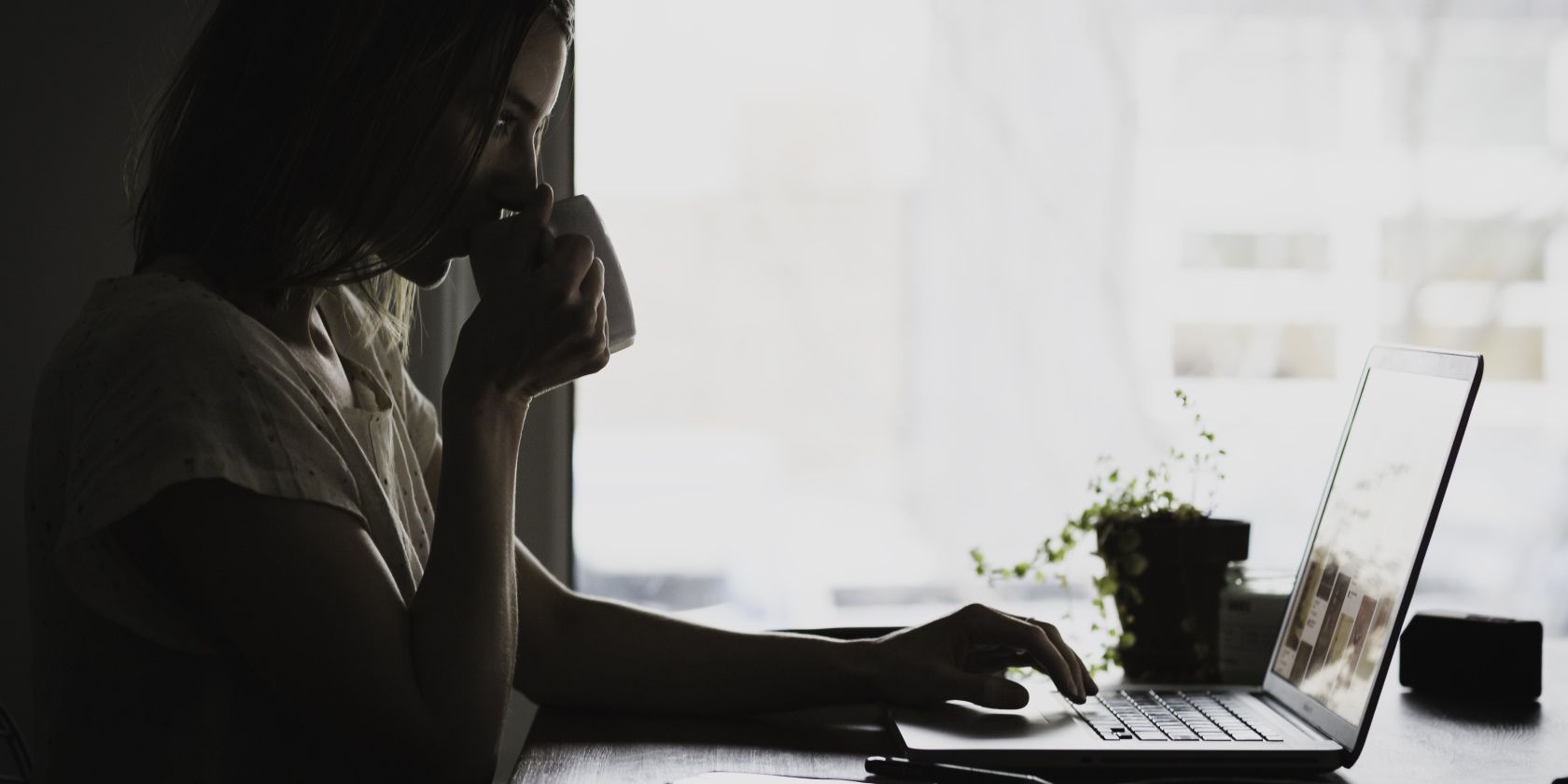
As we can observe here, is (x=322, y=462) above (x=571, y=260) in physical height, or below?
below

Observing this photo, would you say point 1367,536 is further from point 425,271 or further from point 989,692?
point 425,271

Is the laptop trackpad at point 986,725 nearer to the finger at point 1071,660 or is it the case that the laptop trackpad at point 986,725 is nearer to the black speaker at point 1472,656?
the finger at point 1071,660

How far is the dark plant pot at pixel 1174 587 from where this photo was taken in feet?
3.90

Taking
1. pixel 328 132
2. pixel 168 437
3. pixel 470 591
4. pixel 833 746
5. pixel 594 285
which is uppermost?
pixel 328 132

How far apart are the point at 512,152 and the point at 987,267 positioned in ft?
3.11

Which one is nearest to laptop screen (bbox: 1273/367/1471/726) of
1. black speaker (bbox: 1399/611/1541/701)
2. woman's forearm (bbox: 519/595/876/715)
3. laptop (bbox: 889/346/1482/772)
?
laptop (bbox: 889/346/1482/772)

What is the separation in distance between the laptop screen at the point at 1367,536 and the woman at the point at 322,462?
192mm

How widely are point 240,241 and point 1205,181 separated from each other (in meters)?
1.33

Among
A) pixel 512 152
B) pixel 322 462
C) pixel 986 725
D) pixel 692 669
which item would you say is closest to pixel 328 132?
pixel 512 152

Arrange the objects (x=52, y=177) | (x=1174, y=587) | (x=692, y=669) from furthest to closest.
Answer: (x=52, y=177) < (x=1174, y=587) < (x=692, y=669)

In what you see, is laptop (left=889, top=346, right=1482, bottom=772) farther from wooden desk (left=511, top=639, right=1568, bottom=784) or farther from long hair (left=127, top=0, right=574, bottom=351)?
long hair (left=127, top=0, right=574, bottom=351)

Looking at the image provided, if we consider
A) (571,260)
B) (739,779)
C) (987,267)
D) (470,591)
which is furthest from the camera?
(987,267)

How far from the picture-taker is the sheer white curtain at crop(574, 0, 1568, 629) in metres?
1.80

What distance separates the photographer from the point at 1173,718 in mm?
1000
